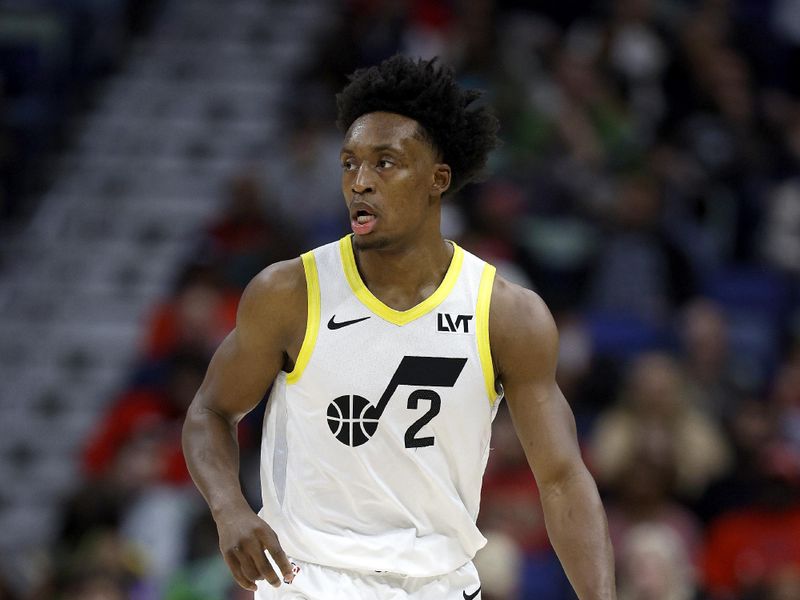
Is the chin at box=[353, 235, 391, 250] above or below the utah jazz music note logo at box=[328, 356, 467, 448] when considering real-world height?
above

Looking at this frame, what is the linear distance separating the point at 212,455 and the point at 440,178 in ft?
3.71

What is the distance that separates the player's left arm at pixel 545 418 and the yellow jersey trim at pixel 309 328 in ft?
1.83

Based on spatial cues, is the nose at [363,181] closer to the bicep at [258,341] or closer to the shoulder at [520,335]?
the bicep at [258,341]

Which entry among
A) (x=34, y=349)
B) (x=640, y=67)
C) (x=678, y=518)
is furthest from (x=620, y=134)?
(x=34, y=349)

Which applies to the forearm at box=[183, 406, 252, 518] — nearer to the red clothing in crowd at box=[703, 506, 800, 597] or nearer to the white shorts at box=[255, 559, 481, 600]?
the white shorts at box=[255, 559, 481, 600]

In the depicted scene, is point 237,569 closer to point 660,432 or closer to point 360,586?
point 360,586

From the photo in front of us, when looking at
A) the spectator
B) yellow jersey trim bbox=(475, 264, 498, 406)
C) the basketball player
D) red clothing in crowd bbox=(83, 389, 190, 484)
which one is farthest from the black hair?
red clothing in crowd bbox=(83, 389, 190, 484)

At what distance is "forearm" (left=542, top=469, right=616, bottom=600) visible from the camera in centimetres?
454

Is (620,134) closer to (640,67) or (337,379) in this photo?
(640,67)

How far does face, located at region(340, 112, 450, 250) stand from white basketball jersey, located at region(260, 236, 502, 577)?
22cm

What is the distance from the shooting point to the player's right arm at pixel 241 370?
461 cm

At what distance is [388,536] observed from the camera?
15.1 feet

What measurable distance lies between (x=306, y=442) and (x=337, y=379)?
24 cm

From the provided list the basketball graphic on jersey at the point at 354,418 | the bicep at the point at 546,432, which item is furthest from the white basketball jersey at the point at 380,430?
the bicep at the point at 546,432
